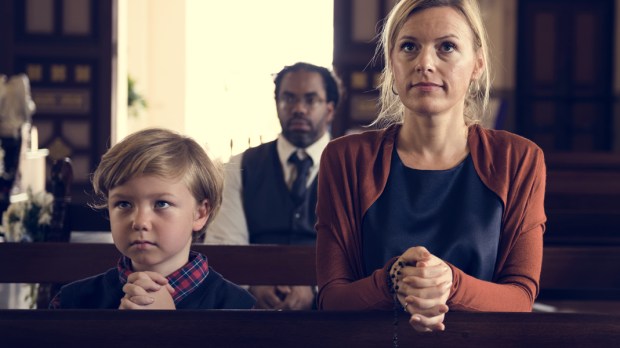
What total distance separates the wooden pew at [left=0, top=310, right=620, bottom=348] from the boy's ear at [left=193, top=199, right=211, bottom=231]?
52 cm

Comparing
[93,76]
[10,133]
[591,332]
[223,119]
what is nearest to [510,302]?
[591,332]

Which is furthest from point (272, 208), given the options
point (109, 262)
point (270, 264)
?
point (109, 262)

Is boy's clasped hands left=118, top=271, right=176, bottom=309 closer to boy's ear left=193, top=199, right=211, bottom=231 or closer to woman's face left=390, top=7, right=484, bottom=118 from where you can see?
boy's ear left=193, top=199, right=211, bottom=231

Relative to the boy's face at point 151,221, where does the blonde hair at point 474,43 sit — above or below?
above

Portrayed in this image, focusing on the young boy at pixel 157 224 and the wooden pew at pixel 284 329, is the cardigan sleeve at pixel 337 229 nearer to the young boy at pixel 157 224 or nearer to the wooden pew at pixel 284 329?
the young boy at pixel 157 224

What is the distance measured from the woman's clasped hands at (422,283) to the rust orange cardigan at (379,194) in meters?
0.19

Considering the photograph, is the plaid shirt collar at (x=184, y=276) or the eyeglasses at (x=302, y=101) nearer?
the plaid shirt collar at (x=184, y=276)

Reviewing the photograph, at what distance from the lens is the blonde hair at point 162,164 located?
1695mm

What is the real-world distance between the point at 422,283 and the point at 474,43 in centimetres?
52

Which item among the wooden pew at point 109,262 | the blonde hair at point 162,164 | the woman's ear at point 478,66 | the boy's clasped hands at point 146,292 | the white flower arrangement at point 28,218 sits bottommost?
the white flower arrangement at point 28,218

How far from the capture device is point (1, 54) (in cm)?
1073

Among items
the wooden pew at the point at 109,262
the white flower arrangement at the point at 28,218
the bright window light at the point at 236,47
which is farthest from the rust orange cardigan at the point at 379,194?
the bright window light at the point at 236,47

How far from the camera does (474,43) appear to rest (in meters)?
1.71

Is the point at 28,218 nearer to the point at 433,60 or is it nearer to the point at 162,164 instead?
the point at 162,164
